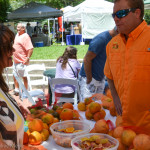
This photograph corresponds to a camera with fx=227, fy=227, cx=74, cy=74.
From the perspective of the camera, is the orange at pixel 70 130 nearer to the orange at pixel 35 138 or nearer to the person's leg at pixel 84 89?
the orange at pixel 35 138

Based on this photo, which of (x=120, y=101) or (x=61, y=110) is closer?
(x=120, y=101)

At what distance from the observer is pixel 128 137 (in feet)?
4.67

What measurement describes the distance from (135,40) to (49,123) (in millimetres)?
937

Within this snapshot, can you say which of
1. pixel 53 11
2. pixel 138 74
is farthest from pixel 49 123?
pixel 53 11

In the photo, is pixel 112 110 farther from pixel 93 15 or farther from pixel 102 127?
pixel 93 15

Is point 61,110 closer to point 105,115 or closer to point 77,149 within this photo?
point 105,115

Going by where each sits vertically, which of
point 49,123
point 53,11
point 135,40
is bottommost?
point 49,123

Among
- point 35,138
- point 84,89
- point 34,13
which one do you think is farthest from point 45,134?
point 34,13

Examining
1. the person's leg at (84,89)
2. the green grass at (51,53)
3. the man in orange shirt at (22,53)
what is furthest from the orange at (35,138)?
the green grass at (51,53)

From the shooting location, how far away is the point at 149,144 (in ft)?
4.23

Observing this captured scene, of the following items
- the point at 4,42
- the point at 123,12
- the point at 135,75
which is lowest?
the point at 135,75

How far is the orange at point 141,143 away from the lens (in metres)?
1.29

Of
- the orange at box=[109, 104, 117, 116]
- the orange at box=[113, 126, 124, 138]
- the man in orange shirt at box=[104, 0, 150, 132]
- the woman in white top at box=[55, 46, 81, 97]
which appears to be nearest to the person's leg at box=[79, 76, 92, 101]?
the woman in white top at box=[55, 46, 81, 97]

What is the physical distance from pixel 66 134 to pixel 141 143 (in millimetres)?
499
